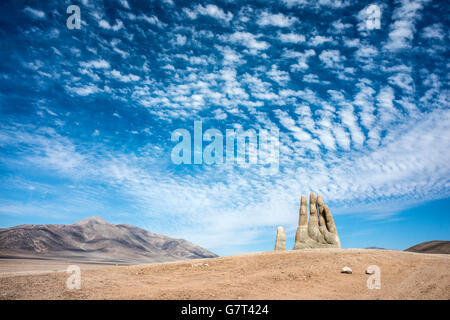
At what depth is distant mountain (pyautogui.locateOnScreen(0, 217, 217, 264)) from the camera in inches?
3647

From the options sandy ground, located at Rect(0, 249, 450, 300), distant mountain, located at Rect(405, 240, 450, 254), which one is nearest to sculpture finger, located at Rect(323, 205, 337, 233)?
sandy ground, located at Rect(0, 249, 450, 300)

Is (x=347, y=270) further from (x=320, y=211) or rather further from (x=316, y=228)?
(x=320, y=211)

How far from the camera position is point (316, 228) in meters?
Result: 25.8

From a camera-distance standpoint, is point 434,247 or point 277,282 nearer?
point 277,282

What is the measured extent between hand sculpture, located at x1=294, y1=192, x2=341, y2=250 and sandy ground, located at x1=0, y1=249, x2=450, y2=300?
708 centimetres

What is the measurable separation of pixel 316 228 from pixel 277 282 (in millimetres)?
14017

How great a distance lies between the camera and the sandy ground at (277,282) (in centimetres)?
1093

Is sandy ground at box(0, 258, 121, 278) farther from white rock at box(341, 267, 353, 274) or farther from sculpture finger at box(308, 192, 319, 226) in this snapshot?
sculpture finger at box(308, 192, 319, 226)

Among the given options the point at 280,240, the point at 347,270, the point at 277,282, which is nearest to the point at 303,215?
the point at 280,240

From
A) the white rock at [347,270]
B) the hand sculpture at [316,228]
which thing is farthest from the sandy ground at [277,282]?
the hand sculpture at [316,228]
